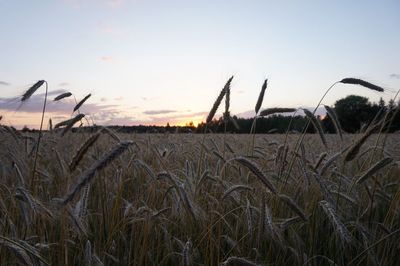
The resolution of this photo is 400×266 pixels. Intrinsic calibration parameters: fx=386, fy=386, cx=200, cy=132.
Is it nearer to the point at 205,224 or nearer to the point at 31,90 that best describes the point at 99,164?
the point at 205,224

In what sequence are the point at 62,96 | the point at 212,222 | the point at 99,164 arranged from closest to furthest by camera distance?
the point at 99,164 → the point at 212,222 → the point at 62,96

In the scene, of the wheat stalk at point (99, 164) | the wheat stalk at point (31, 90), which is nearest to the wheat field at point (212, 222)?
the wheat stalk at point (31, 90)

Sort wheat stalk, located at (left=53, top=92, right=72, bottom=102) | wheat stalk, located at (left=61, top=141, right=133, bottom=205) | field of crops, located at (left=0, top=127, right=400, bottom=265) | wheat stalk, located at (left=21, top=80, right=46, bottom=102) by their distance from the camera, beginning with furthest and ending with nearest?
1. wheat stalk, located at (left=53, top=92, right=72, bottom=102)
2. wheat stalk, located at (left=21, top=80, right=46, bottom=102)
3. field of crops, located at (left=0, top=127, right=400, bottom=265)
4. wheat stalk, located at (left=61, top=141, right=133, bottom=205)

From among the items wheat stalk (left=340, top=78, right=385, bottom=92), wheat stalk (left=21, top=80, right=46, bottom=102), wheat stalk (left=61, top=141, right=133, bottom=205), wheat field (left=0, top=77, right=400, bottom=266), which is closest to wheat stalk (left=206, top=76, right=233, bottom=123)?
wheat field (left=0, top=77, right=400, bottom=266)

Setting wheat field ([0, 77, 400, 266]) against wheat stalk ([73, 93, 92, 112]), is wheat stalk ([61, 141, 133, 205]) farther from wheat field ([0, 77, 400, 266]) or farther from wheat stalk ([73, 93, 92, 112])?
wheat stalk ([73, 93, 92, 112])

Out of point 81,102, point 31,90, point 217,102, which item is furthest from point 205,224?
point 81,102

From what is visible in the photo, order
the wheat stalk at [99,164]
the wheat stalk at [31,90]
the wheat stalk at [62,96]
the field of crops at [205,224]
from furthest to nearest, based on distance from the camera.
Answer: the wheat stalk at [62,96] → the wheat stalk at [31,90] → the field of crops at [205,224] → the wheat stalk at [99,164]

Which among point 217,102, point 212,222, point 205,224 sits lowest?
point 205,224

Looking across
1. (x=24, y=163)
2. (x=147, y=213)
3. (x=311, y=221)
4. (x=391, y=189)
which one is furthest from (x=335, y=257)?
(x=24, y=163)

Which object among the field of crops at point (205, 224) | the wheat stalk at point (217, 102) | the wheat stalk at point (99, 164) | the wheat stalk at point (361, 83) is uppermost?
the wheat stalk at point (361, 83)

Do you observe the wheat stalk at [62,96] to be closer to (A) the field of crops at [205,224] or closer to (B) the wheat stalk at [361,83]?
(A) the field of crops at [205,224]

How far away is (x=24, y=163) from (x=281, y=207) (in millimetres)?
2583

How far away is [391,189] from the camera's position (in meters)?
4.51

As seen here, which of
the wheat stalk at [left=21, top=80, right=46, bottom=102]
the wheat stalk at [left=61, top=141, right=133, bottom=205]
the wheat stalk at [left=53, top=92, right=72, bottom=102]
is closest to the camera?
the wheat stalk at [left=61, top=141, right=133, bottom=205]
